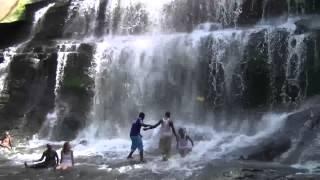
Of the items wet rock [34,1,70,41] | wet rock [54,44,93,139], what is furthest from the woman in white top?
wet rock [34,1,70,41]

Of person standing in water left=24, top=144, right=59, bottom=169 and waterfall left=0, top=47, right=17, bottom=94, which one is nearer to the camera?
person standing in water left=24, top=144, right=59, bottom=169

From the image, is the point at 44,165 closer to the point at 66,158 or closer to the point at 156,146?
the point at 66,158

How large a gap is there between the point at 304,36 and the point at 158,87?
19.1ft

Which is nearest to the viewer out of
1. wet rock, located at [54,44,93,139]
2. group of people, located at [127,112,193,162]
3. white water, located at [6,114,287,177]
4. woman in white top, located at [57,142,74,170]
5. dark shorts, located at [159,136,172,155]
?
white water, located at [6,114,287,177]

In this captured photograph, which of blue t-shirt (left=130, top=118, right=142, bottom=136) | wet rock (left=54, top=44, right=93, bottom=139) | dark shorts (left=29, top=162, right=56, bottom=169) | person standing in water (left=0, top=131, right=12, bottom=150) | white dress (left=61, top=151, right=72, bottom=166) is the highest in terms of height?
wet rock (left=54, top=44, right=93, bottom=139)

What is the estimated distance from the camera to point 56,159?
57.9ft

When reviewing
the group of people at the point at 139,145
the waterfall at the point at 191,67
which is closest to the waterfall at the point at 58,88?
the waterfall at the point at 191,67

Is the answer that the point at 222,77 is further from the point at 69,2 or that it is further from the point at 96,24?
the point at 69,2

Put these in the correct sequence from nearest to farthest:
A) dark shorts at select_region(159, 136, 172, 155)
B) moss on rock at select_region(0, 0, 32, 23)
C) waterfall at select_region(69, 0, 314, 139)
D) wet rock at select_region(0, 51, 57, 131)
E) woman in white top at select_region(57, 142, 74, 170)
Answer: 1. woman in white top at select_region(57, 142, 74, 170)
2. dark shorts at select_region(159, 136, 172, 155)
3. waterfall at select_region(69, 0, 314, 139)
4. wet rock at select_region(0, 51, 57, 131)
5. moss on rock at select_region(0, 0, 32, 23)

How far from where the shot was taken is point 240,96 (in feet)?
70.1

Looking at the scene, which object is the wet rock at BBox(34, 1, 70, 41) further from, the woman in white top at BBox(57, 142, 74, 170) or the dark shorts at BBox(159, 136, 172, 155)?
the dark shorts at BBox(159, 136, 172, 155)

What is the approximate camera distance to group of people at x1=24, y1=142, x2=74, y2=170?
17234mm

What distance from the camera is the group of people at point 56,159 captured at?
17.2 meters

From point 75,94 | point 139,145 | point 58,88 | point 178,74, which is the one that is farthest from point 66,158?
point 58,88
